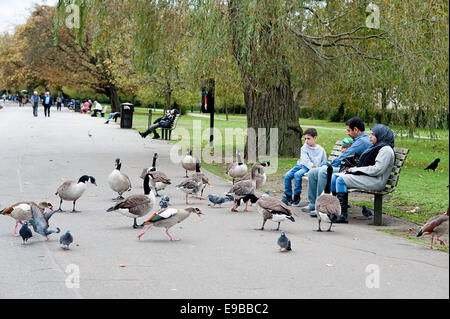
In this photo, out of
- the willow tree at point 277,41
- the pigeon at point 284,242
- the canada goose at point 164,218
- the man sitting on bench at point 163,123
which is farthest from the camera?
the man sitting on bench at point 163,123

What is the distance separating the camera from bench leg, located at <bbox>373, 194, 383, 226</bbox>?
29.3 ft

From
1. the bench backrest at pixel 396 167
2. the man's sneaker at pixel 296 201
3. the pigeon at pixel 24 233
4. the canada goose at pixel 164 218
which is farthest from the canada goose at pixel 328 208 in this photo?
the pigeon at pixel 24 233

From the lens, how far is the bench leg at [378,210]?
893 cm

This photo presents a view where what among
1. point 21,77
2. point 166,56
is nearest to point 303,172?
point 166,56

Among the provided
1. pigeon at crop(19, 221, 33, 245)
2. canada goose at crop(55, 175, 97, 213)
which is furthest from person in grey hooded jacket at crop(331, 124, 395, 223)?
pigeon at crop(19, 221, 33, 245)

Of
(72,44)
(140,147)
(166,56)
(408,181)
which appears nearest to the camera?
(408,181)

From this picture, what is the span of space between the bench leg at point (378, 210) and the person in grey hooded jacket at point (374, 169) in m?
0.16

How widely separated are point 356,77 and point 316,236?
864 cm

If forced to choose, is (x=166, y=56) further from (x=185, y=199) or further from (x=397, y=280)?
(x=397, y=280)

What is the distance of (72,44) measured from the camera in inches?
2450

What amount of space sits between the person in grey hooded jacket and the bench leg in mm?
159

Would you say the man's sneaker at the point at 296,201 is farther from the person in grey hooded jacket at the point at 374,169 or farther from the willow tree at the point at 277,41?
the willow tree at the point at 277,41

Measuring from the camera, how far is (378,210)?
9.02 m

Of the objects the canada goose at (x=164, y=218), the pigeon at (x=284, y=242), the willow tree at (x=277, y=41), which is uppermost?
the willow tree at (x=277, y=41)
